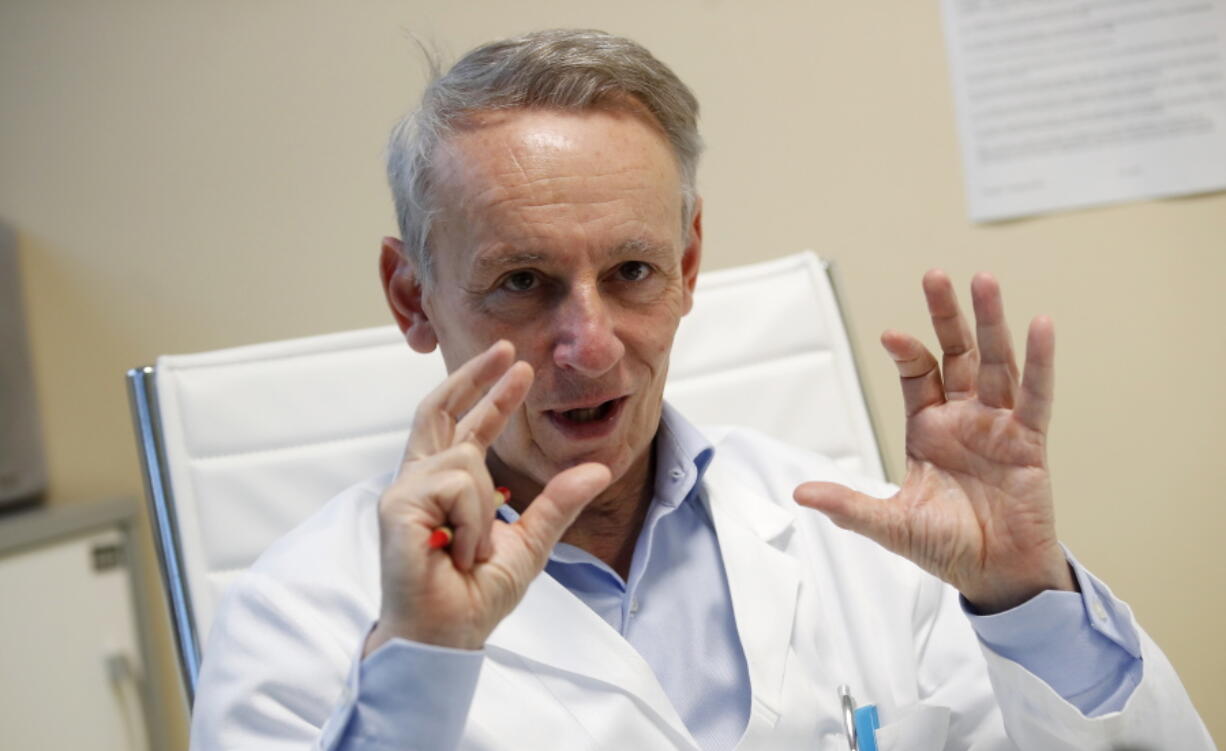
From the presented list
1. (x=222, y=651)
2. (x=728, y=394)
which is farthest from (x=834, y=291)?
(x=222, y=651)

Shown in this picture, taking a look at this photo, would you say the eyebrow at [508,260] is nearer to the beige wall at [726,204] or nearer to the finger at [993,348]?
the finger at [993,348]

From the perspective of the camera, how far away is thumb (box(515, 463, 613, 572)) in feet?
2.60

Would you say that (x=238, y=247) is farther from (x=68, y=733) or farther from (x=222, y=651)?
(x=222, y=651)

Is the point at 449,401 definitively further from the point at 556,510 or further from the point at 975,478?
the point at 975,478

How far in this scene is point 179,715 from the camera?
6.82 ft

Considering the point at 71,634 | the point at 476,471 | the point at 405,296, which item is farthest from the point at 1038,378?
the point at 71,634

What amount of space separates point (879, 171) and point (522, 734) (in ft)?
3.97

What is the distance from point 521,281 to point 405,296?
0.64 ft

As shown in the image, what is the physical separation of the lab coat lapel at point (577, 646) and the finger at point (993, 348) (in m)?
0.38

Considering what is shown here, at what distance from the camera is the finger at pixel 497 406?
2.61 ft

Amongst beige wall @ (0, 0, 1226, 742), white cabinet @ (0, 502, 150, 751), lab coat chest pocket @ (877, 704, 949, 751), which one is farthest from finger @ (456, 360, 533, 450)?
white cabinet @ (0, 502, 150, 751)

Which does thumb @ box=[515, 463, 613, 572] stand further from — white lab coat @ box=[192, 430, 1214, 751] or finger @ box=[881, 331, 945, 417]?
finger @ box=[881, 331, 945, 417]

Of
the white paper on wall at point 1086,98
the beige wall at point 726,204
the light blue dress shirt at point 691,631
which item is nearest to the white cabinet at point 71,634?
the beige wall at point 726,204

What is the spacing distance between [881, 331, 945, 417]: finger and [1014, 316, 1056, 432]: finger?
0.09 metres
